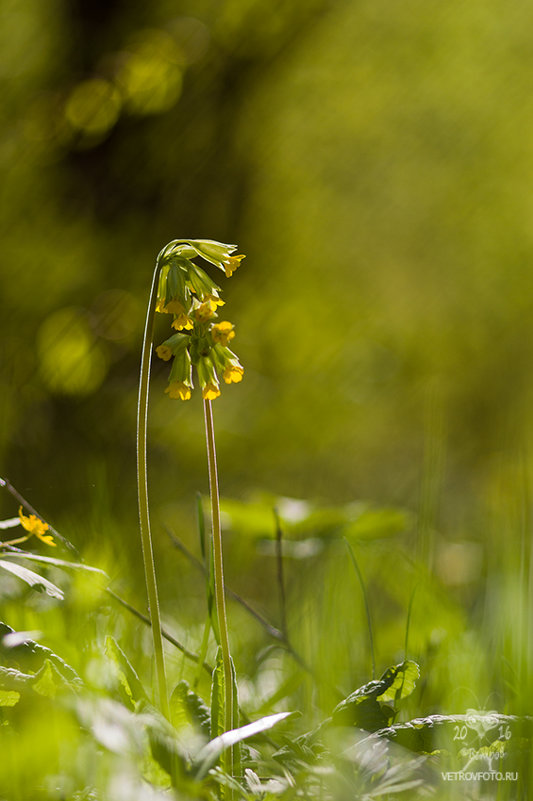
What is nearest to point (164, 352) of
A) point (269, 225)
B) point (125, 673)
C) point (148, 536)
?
point (148, 536)

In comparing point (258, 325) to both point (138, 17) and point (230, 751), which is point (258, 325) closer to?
point (138, 17)

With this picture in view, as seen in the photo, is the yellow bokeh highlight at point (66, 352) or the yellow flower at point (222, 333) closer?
the yellow flower at point (222, 333)

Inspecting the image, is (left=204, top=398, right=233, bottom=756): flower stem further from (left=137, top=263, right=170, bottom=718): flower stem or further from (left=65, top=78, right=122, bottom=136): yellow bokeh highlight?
(left=65, top=78, right=122, bottom=136): yellow bokeh highlight

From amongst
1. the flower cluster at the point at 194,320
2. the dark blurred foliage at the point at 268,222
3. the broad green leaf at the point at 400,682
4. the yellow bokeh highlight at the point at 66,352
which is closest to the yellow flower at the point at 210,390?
the flower cluster at the point at 194,320

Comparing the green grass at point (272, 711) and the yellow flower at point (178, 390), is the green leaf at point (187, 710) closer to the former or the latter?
the green grass at point (272, 711)

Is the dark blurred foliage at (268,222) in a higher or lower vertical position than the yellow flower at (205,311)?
higher

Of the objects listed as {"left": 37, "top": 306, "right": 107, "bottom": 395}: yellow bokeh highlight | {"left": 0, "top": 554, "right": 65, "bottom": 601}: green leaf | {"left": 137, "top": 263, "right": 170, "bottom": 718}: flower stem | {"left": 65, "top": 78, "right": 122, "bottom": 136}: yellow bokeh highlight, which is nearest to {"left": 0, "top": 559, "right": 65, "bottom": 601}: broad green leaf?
{"left": 0, "top": 554, "right": 65, "bottom": 601}: green leaf

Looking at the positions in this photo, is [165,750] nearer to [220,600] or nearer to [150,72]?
[220,600]
